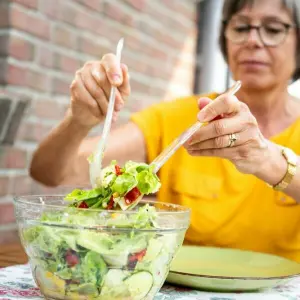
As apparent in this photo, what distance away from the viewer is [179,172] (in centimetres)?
157

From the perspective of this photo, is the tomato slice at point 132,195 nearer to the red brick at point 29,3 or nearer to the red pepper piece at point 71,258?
the red pepper piece at point 71,258

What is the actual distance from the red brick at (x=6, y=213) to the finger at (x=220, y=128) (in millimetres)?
913

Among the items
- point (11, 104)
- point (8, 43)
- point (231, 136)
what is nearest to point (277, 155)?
point (231, 136)

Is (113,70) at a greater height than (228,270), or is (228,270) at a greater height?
(113,70)

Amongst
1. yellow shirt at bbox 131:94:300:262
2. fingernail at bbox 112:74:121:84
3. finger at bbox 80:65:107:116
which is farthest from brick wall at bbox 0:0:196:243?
fingernail at bbox 112:74:121:84

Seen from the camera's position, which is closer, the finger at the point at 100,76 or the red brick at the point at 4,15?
the finger at the point at 100,76

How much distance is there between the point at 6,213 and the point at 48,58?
52cm

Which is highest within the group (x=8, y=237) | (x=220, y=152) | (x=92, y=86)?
(x=92, y=86)

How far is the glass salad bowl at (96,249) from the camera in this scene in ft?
2.20

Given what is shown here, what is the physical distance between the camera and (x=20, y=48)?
170 centimetres

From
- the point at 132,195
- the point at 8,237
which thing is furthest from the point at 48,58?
the point at 132,195

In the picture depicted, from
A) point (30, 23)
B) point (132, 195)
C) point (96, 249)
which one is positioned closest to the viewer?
point (96, 249)

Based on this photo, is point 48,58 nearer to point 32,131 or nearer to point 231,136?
point 32,131

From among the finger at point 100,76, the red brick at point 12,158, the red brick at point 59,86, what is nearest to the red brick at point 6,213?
the red brick at point 12,158
